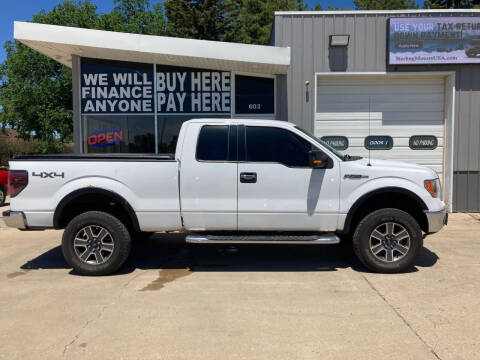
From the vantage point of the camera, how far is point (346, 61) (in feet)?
32.5

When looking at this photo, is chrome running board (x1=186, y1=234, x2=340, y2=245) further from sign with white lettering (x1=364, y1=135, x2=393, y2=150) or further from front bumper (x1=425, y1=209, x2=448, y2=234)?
sign with white lettering (x1=364, y1=135, x2=393, y2=150)

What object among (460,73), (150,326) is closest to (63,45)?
(150,326)

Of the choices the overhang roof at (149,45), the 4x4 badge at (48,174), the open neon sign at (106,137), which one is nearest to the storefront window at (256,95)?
the overhang roof at (149,45)

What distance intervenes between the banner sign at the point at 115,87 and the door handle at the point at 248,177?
585cm

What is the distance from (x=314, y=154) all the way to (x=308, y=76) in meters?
5.49

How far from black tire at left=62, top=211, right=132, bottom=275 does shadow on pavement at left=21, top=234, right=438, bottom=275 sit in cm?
33

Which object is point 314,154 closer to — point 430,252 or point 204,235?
point 204,235

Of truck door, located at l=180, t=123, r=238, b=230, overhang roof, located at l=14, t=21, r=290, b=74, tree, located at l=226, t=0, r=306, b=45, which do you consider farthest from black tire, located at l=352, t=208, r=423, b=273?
tree, located at l=226, t=0, r=306, b=45

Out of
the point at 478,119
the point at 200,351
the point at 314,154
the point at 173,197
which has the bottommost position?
A: the point at 200,351

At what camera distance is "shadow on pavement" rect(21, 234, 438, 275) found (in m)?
5.67

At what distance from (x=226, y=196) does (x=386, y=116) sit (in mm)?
6777

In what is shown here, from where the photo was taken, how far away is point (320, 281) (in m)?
5.00

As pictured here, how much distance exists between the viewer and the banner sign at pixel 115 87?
33.2 ft

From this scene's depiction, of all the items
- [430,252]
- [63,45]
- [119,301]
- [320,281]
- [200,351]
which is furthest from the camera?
[63,45]
